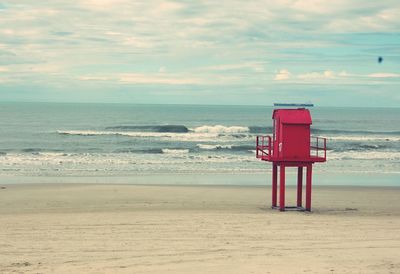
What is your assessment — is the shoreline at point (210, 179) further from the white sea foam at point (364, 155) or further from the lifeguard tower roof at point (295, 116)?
the white sea foam at point (364, 155)

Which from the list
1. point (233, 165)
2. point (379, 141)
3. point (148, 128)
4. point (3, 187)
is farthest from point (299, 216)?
point (148, 128)

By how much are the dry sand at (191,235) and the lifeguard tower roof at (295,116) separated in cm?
213

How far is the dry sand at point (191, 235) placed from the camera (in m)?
8.66

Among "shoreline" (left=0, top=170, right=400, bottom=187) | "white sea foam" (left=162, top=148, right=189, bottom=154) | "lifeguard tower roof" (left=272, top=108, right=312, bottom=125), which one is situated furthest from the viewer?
"white sea foam" (left=162, top=148, right=189, bottom=154)

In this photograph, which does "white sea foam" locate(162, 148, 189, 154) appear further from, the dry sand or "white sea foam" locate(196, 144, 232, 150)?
the dry sand

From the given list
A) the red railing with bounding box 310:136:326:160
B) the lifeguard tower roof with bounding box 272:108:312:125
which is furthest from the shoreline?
the lifeguard tower roof with bounding box 272:108:312:125

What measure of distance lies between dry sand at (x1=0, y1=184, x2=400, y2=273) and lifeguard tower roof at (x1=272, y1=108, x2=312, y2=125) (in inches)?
84.0

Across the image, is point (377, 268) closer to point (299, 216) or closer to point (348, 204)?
point (299, 216)

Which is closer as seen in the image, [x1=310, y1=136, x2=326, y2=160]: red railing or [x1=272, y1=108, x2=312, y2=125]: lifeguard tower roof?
[x1=272, y1=108, x2=312, y2=125]: lifeguard tower roof

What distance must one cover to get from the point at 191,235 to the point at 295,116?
15.9 feet

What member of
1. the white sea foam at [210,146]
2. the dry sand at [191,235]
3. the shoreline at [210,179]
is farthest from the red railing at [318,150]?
the white sea foam at [210,146]

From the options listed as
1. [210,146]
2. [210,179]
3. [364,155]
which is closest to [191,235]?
[210,179]

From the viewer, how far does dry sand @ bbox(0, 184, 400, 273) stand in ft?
28.4

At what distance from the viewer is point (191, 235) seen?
10.9m
